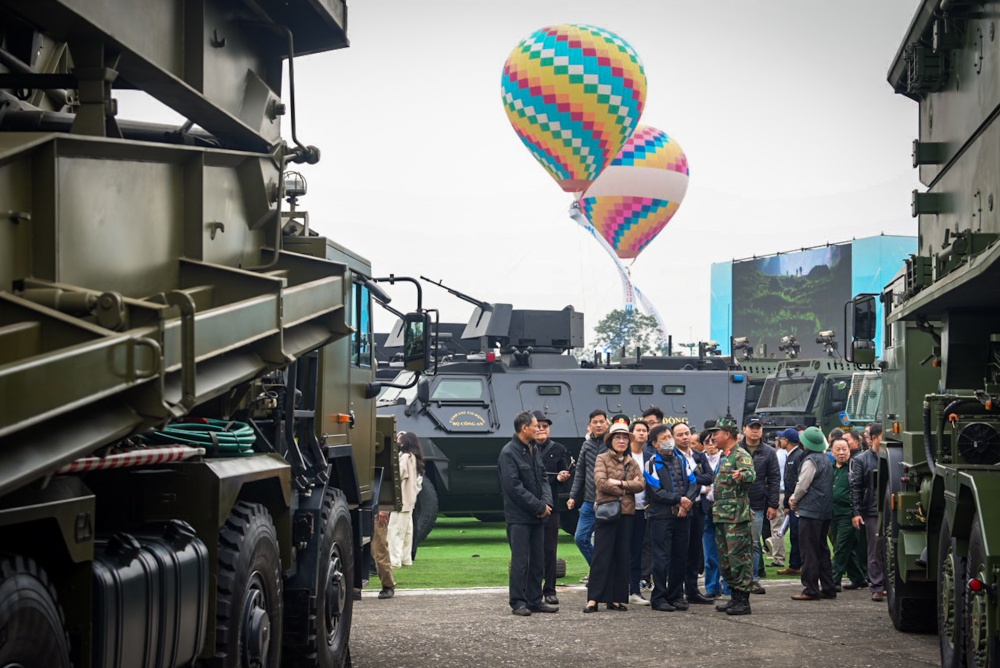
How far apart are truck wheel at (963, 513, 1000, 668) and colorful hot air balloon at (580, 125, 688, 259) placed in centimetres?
3354

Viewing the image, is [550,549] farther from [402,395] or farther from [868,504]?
[402,395]

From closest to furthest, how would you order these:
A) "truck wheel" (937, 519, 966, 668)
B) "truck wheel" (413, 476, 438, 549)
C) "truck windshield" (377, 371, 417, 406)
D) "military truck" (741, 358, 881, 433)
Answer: "truck wheel" (937, 519, 966, 668) → "truck wheel" (413, 476, 438, 549) → "truck windshield" (377, 371, 417, 406) → "military truck" (741, 358, 881, 433)

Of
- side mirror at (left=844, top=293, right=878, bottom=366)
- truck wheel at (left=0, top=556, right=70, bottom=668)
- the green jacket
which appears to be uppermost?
side mirror at (left=844, top=293, right=878, bottom=366)

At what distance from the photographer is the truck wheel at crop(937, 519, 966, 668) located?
795 cm

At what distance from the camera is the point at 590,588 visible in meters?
13.2

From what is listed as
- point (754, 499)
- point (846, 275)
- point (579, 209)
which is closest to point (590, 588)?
point (754, 499)

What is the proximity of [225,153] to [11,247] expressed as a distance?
6.02ft

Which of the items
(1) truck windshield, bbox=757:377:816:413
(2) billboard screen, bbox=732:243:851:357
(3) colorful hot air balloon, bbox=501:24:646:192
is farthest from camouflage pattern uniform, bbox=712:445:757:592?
(2) billboard screen, bbox=732:243:851:357

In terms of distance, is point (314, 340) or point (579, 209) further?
point (579, 209)

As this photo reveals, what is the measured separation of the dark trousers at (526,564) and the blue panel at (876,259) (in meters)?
37.2

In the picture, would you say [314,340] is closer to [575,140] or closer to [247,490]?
[247,490]

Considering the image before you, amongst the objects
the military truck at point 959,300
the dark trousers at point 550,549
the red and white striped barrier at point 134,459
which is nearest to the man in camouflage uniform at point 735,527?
the dark trousers at point 550,549

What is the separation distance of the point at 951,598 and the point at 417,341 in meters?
3.62

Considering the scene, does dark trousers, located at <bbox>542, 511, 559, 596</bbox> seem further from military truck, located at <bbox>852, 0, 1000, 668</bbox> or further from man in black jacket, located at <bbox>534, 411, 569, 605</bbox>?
military truck, located at <bbox>852, 0, 1000, 668</bbox>
